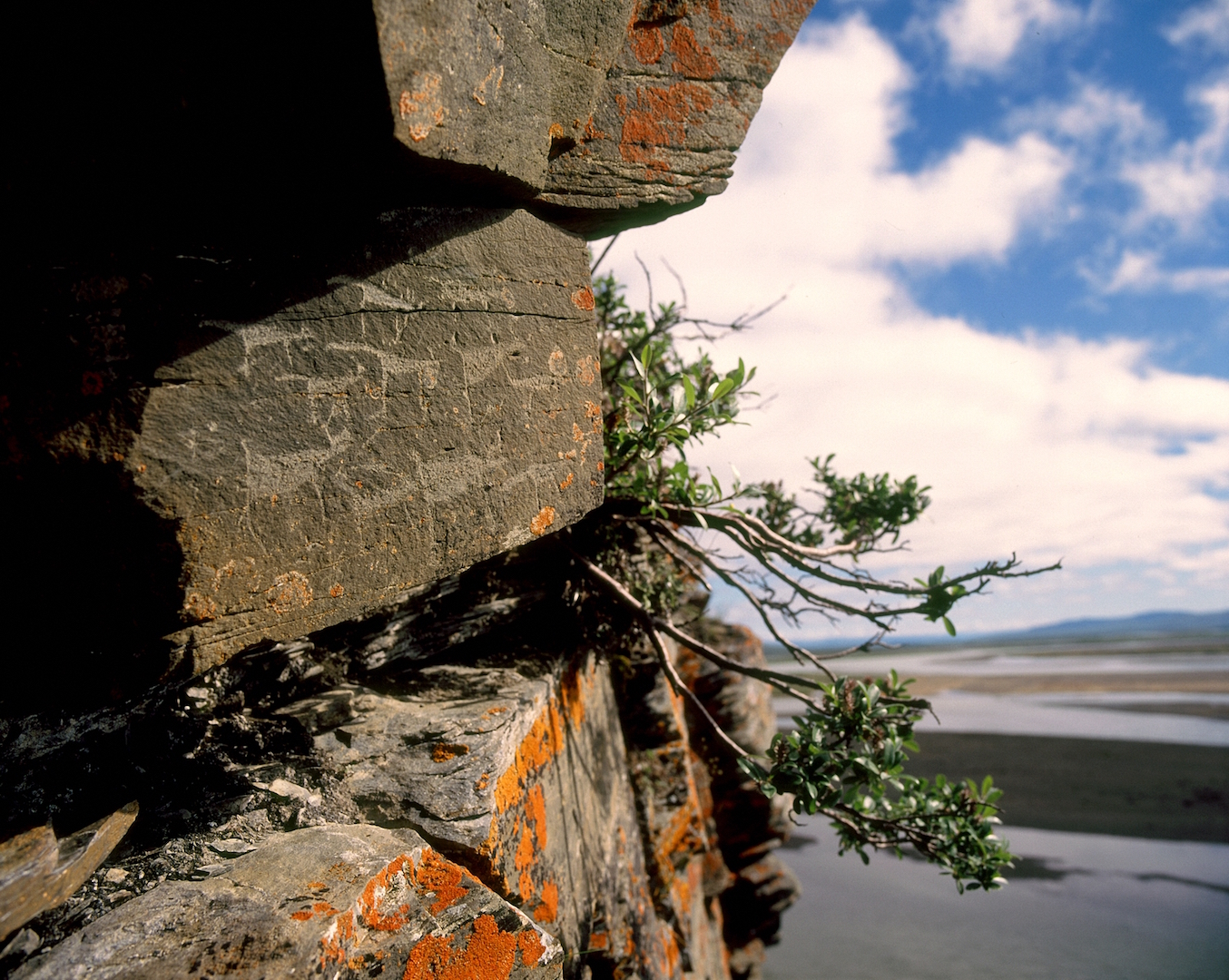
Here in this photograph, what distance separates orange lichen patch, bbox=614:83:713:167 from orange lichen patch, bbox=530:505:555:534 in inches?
55.4

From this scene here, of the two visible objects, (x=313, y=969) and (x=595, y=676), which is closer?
(x=313, y=969)

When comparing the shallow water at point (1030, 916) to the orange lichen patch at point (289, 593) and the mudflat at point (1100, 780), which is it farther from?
the orange lichen patch at point (289, 593)

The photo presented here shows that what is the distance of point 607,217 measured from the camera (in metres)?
2.81

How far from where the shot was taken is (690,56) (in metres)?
2.80

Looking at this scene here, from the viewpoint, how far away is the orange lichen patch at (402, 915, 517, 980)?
1.63 m

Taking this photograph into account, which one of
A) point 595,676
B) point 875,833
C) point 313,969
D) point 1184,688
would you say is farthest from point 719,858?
point 1184,688

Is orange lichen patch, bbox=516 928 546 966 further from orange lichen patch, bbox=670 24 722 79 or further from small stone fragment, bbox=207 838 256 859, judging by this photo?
orange lichen patch, bbox=670 24 722 79

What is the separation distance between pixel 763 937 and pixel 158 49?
758cm

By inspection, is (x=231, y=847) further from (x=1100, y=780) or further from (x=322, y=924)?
(x=1100, y=780)

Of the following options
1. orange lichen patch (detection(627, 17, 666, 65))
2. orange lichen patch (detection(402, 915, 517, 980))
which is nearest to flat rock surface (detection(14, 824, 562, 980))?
orange lichen patch (detection(402, 915, 517, 980))

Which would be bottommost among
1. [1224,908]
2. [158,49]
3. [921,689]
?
[921,689]

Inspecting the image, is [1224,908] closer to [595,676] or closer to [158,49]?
[595,676]

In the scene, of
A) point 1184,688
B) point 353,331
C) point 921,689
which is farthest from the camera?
point 921,689

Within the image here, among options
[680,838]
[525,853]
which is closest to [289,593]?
[525,853]
